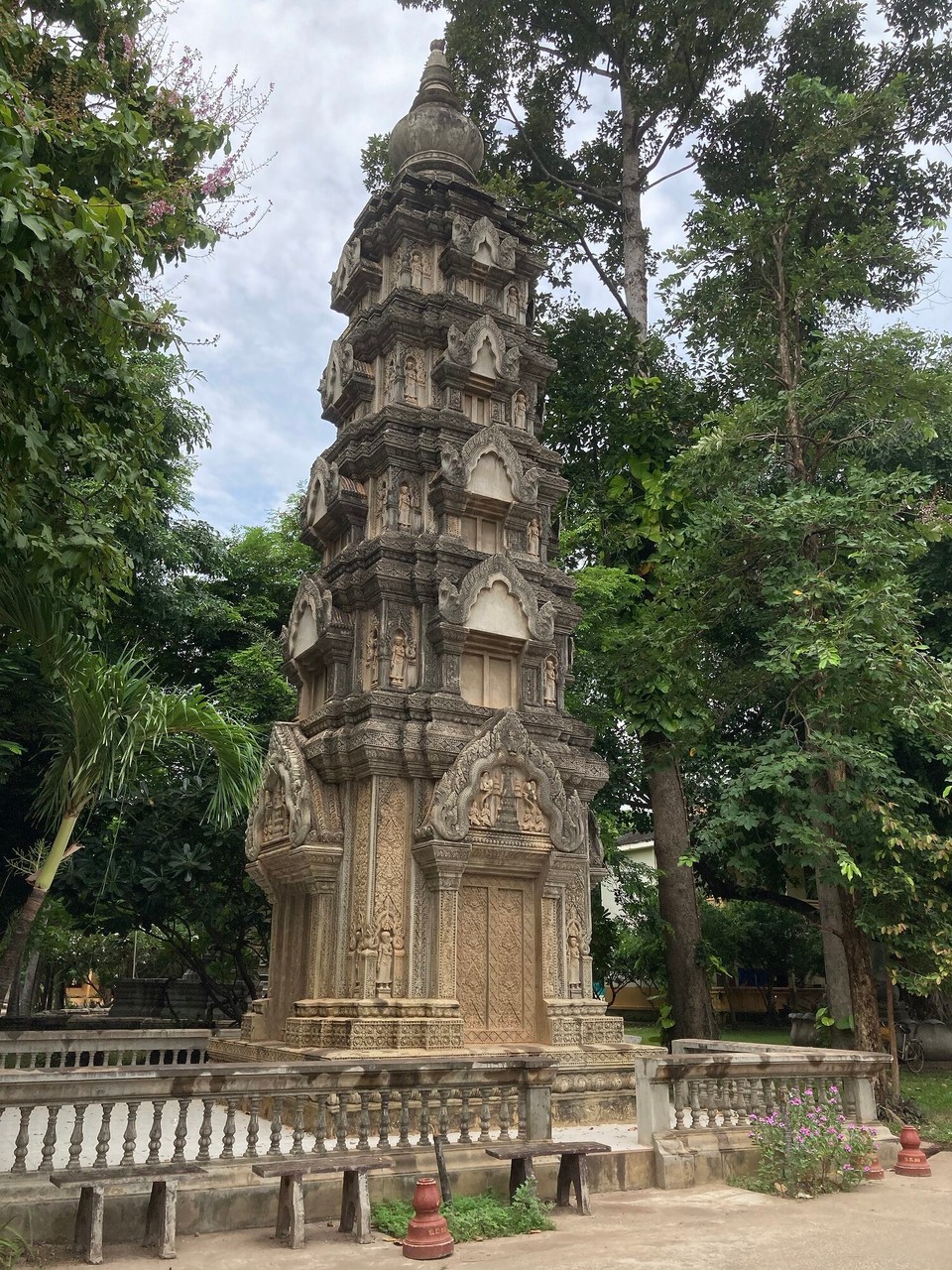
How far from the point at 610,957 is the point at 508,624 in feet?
58.6

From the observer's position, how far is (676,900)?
17.4 metres

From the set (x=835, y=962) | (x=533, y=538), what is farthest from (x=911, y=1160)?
(x=533, y=538)

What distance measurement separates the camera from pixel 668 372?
21062mm

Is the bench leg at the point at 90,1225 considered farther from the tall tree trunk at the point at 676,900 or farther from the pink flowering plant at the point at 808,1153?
the tall tree trunk at the point at 676,900

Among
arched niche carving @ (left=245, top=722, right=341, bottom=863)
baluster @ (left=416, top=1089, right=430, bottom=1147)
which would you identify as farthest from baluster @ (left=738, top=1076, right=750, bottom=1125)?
arched niche carving @ (left=245, top=722, right=341, bottom=863)

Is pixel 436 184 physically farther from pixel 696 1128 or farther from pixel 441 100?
pixel 696 1128

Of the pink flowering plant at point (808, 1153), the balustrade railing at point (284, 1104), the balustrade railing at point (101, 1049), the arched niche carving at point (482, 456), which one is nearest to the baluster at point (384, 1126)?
the balustrade railing at point (284, 1104)

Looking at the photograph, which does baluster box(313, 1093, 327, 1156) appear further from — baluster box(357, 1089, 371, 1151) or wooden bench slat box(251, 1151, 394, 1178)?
baluster box(357, 1089, 371, 1151)

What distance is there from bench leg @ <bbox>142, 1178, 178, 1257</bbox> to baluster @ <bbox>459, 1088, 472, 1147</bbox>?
Result: 241 centimetres

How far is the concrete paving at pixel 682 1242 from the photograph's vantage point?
6309 millimetres

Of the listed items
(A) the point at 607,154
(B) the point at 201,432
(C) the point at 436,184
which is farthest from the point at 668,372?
(B) the point at 201,432

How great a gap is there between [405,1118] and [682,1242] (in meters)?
2.25

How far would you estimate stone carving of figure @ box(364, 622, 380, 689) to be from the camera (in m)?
12.1

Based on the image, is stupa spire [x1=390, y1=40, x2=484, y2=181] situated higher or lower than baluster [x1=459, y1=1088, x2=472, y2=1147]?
higher
